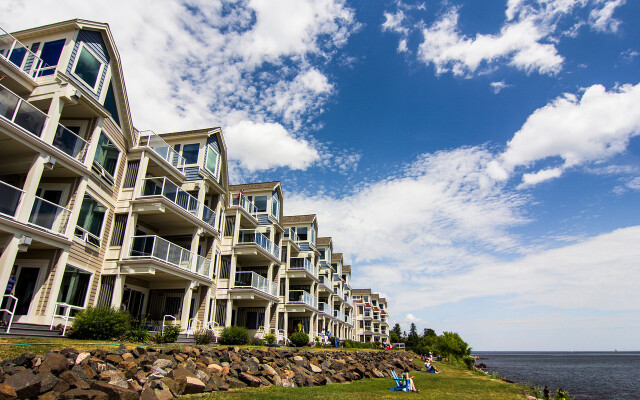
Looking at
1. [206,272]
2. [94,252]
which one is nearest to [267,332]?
[206,272]

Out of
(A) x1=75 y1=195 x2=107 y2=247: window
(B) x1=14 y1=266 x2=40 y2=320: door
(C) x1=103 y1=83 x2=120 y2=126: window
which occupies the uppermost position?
(C) x1=103 y1=83 x2=120 y2=126: window

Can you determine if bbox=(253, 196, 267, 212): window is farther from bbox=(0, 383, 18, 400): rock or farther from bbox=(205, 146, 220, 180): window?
bbox=(0, 383, 18, 400): rock

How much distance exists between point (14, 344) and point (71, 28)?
1322cm

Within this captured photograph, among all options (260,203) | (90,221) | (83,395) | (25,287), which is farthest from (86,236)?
(260,203)

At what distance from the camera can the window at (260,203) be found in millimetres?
34469

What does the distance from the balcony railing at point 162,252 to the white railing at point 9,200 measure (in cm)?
598

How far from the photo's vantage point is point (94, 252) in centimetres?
1767

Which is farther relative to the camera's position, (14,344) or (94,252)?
(94,252)

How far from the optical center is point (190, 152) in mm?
25000

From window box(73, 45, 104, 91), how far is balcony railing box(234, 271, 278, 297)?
53.3 feet

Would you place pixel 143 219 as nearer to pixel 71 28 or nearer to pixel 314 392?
pixel 71 28

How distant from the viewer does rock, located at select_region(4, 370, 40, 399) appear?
7.02 metres

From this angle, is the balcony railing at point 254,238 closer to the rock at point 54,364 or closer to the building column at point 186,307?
the building column at point 186,307

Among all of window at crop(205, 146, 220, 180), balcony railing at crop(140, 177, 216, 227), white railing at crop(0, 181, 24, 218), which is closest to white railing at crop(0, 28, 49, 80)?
white railing at crop(0, 181, 24, 218)
